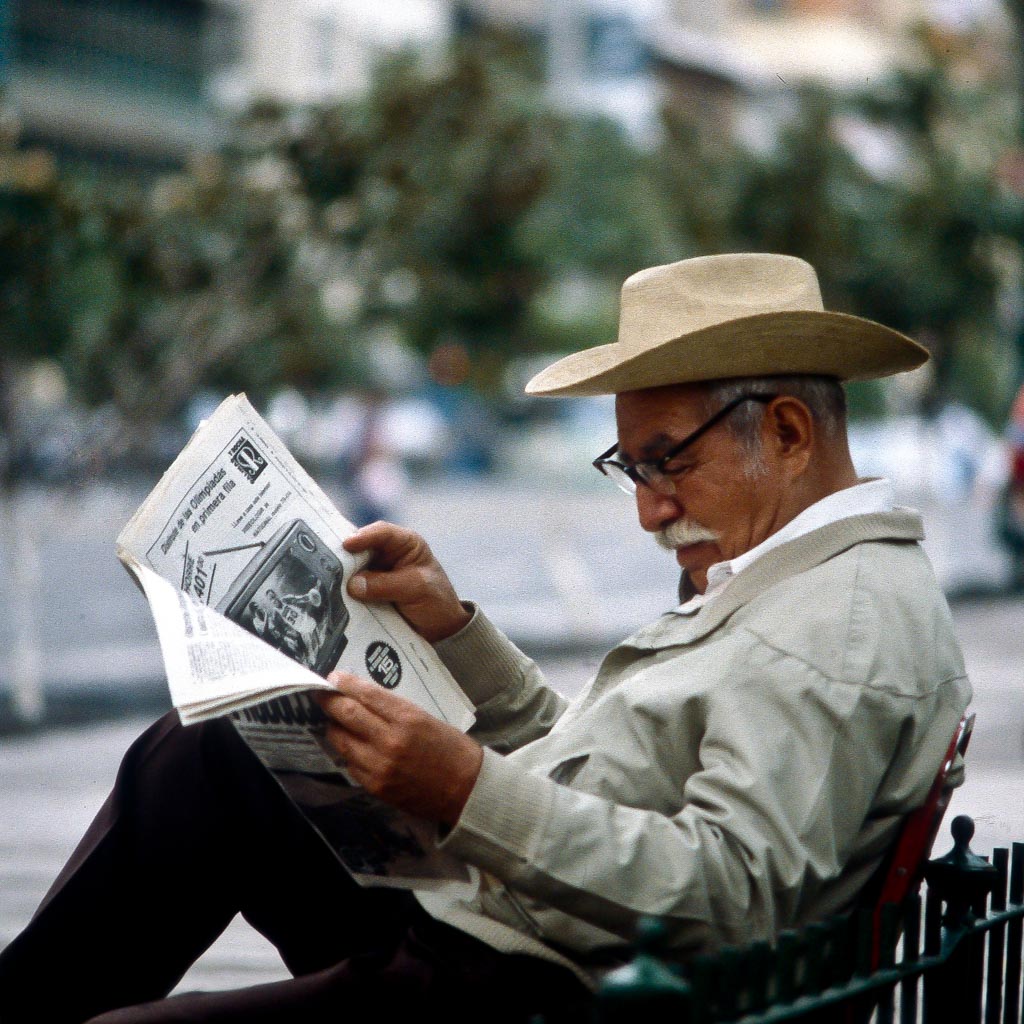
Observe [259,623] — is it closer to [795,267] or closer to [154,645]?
[795,267]

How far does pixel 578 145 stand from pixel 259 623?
99.1ft

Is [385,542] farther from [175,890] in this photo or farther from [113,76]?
[113,76]

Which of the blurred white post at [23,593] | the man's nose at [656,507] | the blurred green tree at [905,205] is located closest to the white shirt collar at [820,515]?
the man's nose at [656,507]

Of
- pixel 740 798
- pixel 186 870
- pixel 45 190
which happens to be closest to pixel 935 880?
pixel 740 798

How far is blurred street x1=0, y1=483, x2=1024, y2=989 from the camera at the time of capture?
521cm

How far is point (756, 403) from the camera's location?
2303 mm

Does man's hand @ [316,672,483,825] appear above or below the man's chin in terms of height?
below

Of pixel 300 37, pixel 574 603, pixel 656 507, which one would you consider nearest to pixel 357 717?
pixel 656 507

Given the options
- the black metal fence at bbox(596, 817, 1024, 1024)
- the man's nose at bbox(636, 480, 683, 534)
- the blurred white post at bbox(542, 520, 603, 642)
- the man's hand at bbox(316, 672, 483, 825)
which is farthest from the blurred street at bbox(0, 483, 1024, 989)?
the man's hand at bbox(316, 672, 483, 825)

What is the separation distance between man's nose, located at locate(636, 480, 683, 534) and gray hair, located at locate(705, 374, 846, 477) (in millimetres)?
126

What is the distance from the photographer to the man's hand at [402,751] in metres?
1.96

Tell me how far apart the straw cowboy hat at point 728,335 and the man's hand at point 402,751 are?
1.83 feet

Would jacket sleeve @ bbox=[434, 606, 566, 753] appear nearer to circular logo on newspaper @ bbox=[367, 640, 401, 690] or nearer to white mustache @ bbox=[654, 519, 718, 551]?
circular logo on newspaper @ bbox=[367, 640, 401, 690]

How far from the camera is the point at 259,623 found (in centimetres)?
227
